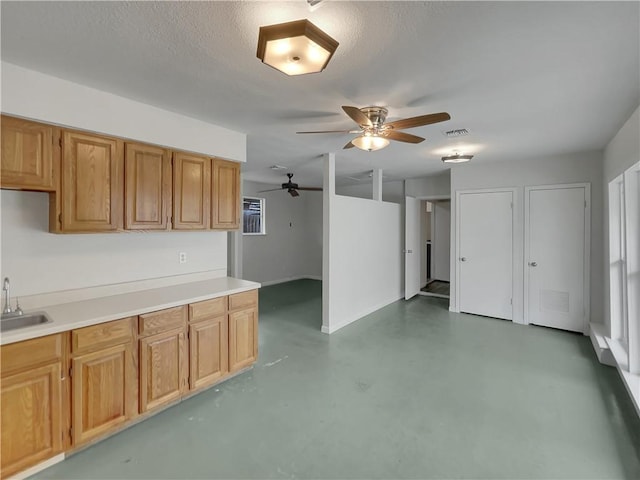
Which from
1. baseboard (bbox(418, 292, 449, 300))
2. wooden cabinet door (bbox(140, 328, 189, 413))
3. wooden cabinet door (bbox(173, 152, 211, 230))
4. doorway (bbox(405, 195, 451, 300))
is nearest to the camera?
wooden cabinet door (bbox(140, 328, 189, 413))

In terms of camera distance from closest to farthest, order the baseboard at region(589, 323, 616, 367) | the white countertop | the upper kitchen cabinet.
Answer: the white countertop
the upper kitchen cabinet
the baseboard at region(589, 323, 616, 367)

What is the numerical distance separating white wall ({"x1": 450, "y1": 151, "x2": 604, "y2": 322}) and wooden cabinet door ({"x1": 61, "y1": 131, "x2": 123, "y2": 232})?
4758 mm

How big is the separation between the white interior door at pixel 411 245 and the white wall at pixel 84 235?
13.2 ft

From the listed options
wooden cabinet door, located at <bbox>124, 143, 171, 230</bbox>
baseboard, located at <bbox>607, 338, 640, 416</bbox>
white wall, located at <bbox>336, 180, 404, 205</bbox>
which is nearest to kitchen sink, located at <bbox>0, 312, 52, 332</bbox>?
wooden cabinet door, located at <bbox>124, 143, 171, 230</bbox>

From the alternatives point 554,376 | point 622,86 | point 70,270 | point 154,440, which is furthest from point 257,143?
point 554,376

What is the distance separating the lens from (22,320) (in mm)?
2070

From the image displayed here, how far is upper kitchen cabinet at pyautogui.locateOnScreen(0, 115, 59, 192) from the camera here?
1975mm

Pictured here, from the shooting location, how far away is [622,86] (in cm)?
222

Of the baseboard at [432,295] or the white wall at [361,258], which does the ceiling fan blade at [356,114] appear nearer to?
the white wall at [361,258]

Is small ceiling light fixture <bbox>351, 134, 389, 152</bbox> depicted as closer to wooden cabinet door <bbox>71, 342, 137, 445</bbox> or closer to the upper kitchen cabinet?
the upper kitchen cabinet

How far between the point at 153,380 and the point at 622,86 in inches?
159

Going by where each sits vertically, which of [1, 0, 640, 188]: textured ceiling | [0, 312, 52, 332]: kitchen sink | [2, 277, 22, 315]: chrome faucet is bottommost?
[0, 312, 52, 332]: kitchen sink

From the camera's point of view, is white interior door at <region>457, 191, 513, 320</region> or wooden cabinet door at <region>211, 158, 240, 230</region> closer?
wooden cabinet door at <region>211, 158, 240, 230</region>

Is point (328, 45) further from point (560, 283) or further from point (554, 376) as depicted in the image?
point (560, 283)
